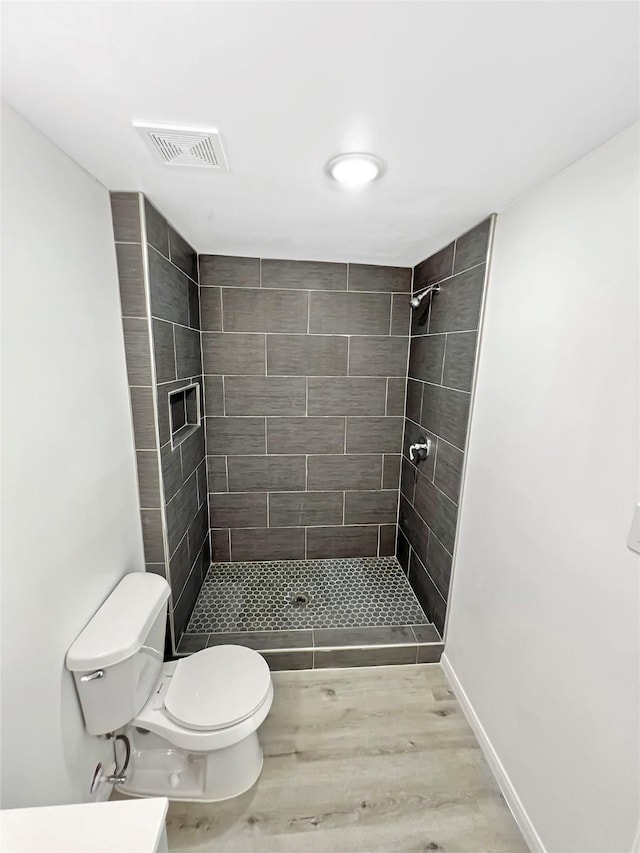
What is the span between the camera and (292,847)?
1231 mm

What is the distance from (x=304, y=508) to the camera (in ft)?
8.55

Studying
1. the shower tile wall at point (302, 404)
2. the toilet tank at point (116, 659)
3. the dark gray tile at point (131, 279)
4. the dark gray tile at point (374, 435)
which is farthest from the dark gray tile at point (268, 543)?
the dark gray tile at point (131, 279)

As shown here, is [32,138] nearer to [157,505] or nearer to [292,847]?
[157,505]

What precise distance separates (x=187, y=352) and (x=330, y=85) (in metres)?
1.48

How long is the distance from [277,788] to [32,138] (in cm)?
234

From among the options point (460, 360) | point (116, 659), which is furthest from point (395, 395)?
point (116, 659)

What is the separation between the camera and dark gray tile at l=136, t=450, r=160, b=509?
158 cm

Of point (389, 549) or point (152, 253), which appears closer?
point (152, 253)

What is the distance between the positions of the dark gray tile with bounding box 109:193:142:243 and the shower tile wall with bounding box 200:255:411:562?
818 mm

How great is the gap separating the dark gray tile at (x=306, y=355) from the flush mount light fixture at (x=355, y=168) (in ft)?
3.83

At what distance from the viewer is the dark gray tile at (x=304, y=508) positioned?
2.58 metres

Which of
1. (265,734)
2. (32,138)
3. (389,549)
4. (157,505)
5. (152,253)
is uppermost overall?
(32,138)

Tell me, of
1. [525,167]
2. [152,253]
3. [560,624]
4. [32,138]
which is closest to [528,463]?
[560,624]

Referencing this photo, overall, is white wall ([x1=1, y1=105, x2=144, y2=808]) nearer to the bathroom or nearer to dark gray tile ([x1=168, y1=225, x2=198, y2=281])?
the bathroom
